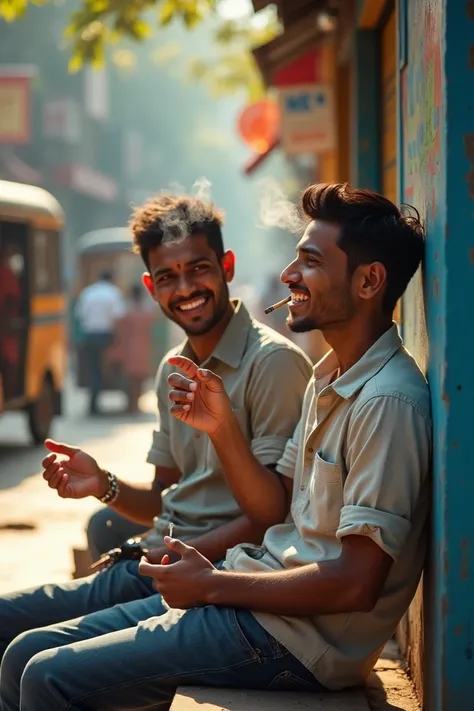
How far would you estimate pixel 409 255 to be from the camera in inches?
110

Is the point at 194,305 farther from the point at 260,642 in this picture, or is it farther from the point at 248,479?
the point at 260,642

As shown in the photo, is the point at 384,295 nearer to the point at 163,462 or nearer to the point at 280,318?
the point at 163,462

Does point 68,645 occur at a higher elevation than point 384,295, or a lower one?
lower

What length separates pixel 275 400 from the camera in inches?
135

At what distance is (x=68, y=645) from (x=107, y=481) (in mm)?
943

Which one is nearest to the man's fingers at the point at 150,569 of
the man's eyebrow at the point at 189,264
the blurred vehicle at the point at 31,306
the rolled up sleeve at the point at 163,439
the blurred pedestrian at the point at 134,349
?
the rolled up sleeve at the point at 163,439

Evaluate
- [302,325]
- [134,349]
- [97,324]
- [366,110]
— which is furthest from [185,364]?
[97,324]

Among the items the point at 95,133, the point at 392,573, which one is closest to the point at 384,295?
the point at 392,573

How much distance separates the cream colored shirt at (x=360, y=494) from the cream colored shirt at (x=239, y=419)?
46cm

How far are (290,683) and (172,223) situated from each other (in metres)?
1.58

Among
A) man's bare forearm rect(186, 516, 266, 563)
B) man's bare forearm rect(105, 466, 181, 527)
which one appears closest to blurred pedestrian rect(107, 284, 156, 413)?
man's bare forearm rect(105, 466, 181, 527)

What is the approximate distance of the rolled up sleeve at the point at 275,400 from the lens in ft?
11.1

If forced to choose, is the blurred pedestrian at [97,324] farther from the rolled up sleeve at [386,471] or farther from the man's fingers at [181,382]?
the rolled up sleeve at [386,471]

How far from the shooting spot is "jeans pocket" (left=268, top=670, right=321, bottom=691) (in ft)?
8.93
